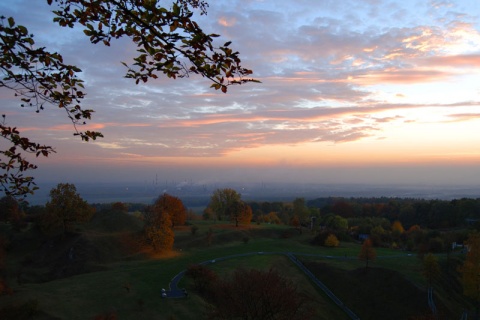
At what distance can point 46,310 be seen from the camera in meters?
30.1

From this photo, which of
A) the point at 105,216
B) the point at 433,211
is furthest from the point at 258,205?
the point at 105,216

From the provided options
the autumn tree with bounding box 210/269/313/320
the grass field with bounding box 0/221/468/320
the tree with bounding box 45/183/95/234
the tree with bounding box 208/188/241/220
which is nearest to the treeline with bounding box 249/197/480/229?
the tree with bounding box 208/188/241/220

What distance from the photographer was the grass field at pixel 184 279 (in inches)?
1303

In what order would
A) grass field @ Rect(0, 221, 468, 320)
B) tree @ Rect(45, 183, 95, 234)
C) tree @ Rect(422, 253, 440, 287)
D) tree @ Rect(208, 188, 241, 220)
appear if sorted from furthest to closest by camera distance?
tree @ Rect(208, 188, 241, 220)
tree @ Rect(45, 183, 95, 234)
tree @ Rect(422, 253, 440, 287)
grass field @ Rect(0, 221, 468, 320)

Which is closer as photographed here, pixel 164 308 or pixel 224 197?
pixel 164 308

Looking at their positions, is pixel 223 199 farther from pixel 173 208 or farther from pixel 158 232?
pixel 158 232

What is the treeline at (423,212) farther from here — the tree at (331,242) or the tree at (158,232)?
the tree at (158,232)

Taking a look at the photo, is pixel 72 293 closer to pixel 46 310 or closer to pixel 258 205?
pixel 46 310

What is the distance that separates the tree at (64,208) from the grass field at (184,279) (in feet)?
12.8

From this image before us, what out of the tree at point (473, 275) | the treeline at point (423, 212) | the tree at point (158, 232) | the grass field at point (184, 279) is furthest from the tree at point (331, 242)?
the treeline at point (423, 212)

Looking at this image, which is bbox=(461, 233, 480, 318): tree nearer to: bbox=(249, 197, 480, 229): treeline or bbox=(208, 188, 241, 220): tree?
bbox=(208, 188, 241, 220): tree

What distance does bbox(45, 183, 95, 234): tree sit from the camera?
6166 centimetres

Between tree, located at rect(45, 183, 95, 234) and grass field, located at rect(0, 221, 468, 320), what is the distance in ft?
12.8

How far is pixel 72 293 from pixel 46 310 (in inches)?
211
